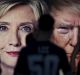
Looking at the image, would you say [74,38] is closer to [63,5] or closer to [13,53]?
[63,5]

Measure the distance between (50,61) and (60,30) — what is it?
39 cm

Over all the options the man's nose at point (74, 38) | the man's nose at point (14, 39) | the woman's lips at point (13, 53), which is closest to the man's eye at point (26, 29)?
the man's nose at point (14, 39)

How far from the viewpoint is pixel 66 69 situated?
17.2ft

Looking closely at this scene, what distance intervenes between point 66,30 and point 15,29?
2.04 feet

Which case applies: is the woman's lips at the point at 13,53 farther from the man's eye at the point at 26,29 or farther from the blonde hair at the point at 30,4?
the blonde hair at the point at 30,4

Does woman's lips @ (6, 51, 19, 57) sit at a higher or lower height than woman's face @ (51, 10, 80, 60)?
lower

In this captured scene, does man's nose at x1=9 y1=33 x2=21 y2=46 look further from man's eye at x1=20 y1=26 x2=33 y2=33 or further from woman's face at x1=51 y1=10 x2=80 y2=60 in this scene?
woman's face at x1=51 y1=10 x2=80 y2=60

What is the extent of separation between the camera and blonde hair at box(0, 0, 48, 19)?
5.08m

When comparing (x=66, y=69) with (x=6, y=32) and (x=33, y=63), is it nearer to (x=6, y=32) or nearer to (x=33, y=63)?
(x=33, y=63)

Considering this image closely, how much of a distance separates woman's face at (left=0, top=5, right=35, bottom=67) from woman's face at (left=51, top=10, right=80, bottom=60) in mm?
302

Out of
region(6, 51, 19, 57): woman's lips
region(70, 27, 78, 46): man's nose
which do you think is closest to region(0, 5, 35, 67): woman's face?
region(6, 51, 19, 57): woman's lips

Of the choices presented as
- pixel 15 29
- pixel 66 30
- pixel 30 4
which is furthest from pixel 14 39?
pixel 66 30

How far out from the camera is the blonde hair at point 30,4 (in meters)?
5.08

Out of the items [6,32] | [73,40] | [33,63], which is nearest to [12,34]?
[6,32]
